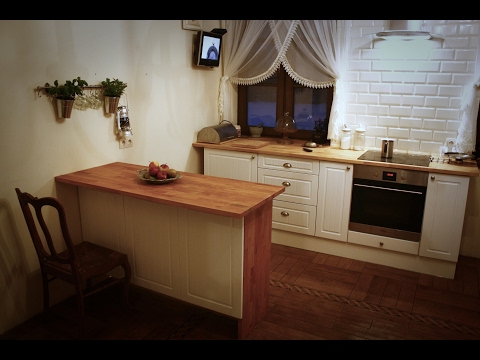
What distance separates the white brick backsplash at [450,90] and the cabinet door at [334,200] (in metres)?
1.02

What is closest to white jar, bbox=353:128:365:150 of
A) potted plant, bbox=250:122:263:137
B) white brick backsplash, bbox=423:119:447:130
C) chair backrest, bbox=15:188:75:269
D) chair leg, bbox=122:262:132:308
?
white brick backsplash, bbox=423:119:447:130

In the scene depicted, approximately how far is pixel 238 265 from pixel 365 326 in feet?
3.17

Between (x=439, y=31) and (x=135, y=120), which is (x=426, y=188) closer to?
(x=439, y=31)

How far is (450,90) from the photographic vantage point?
3477 millimetres

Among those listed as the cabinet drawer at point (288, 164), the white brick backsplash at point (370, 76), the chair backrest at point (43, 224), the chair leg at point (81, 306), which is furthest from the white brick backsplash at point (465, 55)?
the chair leg at point (81, 306)

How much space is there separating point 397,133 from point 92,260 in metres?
2.77

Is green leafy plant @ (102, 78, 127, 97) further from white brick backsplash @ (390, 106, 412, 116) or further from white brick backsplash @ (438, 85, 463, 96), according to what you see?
white brick backsplash @ (438, 85, 463, 96)

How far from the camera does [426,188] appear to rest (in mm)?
3203

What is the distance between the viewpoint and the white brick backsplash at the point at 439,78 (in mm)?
3463

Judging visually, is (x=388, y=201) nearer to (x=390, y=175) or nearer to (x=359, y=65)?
(x=390, y=175)

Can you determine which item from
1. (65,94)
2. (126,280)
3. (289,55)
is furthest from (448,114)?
(65,94)

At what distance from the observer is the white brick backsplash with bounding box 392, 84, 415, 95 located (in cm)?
361

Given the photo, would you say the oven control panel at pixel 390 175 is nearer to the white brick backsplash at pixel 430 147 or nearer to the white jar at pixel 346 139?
the white jar at pixel 346 139
